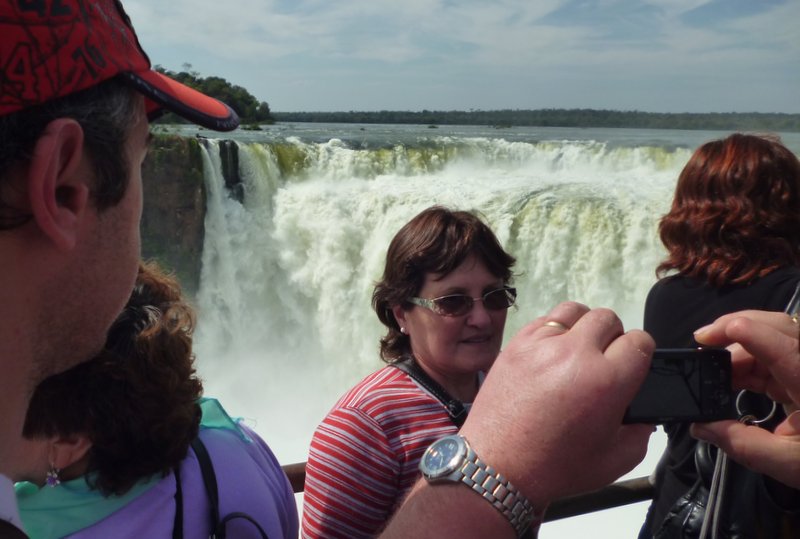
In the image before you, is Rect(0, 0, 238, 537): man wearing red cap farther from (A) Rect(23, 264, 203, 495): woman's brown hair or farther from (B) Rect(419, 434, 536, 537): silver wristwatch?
(B) Rect(419, 434, 536, 537): silver wristwatch

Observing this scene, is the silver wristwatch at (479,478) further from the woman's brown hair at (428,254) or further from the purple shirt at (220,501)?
the woman's brown hair at (428,254)

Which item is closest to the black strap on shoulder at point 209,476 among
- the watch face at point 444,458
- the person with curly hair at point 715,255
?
the watch face at point 444,458

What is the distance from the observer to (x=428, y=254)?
1.97m

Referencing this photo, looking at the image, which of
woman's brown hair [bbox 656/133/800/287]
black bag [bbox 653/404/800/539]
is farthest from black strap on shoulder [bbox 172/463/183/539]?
woman's brown hair [bbox 656/133/800/287]

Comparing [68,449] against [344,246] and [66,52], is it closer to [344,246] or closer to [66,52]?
[66,52]

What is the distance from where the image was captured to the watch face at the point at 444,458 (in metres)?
0.71

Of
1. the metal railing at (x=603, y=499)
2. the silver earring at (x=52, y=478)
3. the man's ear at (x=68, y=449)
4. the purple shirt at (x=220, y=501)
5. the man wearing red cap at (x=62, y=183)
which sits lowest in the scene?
the metal railing at (x=603, y=499)

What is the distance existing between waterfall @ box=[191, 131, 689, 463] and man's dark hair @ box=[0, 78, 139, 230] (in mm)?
8606

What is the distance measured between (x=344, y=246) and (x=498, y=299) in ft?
30.8

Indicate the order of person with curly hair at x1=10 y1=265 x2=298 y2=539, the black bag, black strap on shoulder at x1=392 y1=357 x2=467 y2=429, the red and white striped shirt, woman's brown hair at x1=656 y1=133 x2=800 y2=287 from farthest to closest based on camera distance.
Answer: woman's brown hair at x1=656 y1=133 x2=800 y2=287
black strap on shoulder at x1=392 y1=357 x2=467 y2=429
the red and white striped shirt
the black bag
person with curly hair at x1=10 y1=265 x2=298 y2=539

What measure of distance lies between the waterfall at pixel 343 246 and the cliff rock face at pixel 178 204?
1.01ft

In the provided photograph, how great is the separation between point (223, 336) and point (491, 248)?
10.6m

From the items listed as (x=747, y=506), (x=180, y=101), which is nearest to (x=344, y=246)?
(x=747, y=506)

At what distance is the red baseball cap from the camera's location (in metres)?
0.67
